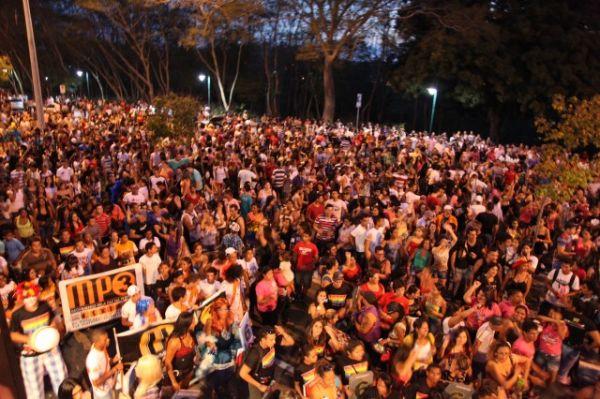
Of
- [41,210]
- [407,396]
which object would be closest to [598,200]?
[407,396]

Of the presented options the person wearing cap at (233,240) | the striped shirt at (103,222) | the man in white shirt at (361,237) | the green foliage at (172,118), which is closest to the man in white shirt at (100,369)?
the person wearing cap at (233,240)

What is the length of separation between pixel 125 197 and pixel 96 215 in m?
1.20

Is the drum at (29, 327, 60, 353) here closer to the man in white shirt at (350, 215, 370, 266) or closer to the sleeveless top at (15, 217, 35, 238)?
the sleeveless top at (15, 217, 35, 238)

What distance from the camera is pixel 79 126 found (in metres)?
20.3

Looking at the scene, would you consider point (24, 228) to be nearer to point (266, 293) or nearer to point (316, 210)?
point (266, 293)

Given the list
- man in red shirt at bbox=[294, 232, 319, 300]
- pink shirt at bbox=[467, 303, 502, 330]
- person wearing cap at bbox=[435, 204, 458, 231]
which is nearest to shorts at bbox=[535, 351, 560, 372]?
pink shirt at bbox=[467, 303, 502, 330]

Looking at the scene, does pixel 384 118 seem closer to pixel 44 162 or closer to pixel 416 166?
pixel 416 166

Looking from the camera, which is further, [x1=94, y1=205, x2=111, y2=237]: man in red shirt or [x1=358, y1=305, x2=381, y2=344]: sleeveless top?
[x1=94, y1=205, x2=111, y2=237]: man in red shirt

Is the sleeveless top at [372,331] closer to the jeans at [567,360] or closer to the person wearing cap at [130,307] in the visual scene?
the jeans at [567,360]

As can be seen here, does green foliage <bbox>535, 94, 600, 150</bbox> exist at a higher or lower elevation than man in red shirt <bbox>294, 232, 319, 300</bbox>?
higher

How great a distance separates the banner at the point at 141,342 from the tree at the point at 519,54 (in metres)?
21.6

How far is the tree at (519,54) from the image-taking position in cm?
2397

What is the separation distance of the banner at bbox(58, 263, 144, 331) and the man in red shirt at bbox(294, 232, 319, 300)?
2381 mm

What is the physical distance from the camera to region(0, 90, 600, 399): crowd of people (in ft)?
16.2
